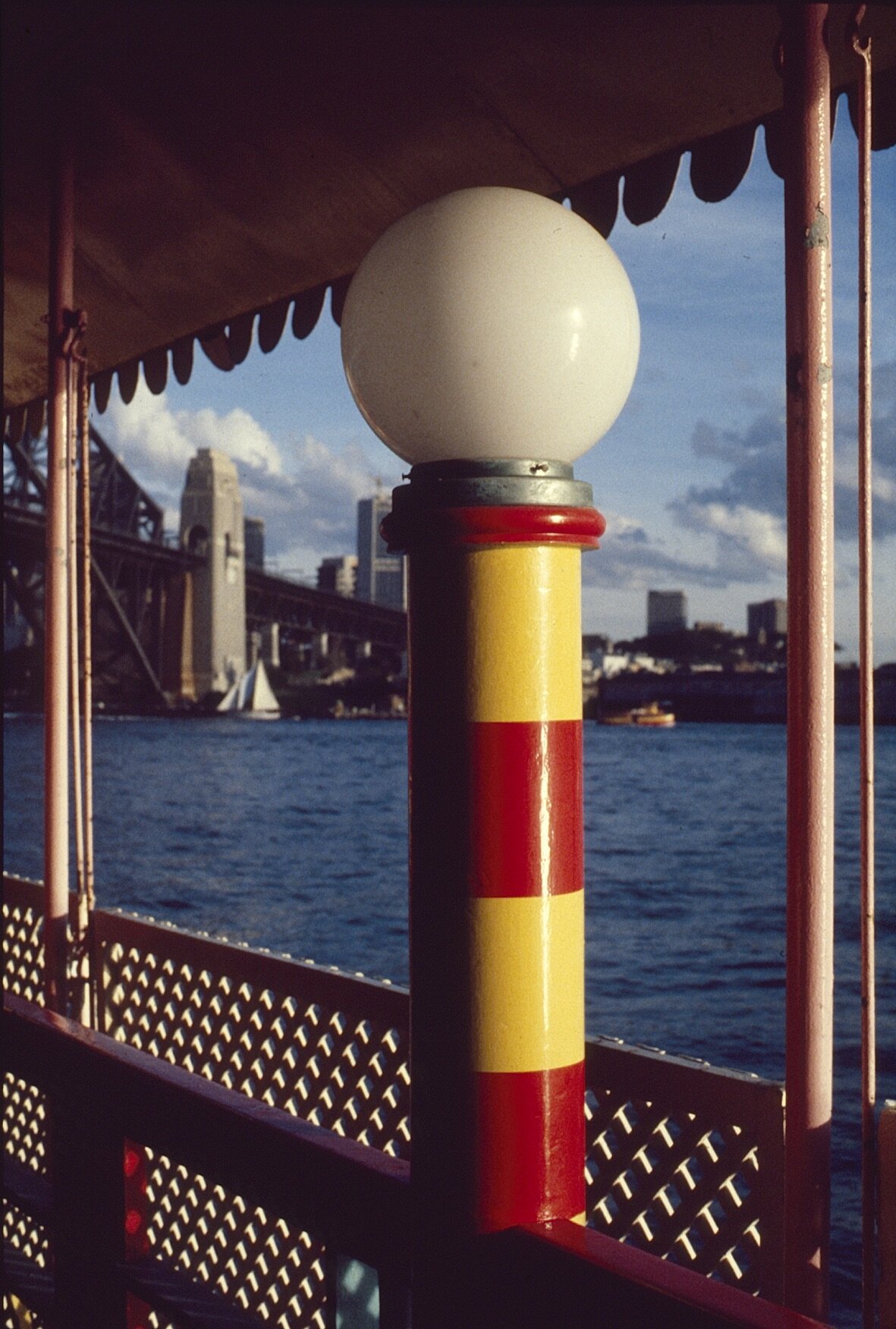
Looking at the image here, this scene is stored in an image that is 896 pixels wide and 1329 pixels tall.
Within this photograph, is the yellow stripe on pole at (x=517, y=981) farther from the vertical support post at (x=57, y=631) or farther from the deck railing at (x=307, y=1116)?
the vertical support post at (x=57, y=631)

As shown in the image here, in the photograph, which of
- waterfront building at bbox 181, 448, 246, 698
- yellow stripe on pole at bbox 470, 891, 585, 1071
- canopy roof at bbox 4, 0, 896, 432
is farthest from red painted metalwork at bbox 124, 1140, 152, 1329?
waterfront building at bbox 181, 448, 246, 698

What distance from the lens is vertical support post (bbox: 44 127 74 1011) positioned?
290cm

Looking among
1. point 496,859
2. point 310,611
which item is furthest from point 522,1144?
point 310,611

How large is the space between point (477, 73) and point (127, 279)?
5.25 feet

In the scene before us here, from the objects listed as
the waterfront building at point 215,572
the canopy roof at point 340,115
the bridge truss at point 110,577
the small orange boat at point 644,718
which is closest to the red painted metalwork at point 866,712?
the canopy roof at point 340,115

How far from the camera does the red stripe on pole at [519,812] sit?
3.37ft

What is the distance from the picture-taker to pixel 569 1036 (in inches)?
41.4

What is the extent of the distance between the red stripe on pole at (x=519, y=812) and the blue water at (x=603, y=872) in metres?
6.30

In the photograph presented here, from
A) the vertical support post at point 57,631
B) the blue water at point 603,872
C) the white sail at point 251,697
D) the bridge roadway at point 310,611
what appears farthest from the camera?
the white sail at point 251,697

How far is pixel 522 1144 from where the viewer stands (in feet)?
3.40

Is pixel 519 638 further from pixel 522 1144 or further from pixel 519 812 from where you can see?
pixel 522 1144

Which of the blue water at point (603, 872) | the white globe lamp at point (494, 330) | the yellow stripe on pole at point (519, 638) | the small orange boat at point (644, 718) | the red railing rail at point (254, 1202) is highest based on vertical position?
the white globe lamp at point (494, 330)

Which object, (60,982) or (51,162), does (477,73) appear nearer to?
(51,162)

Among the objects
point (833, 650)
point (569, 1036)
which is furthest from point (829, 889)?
point (569, 1036)
